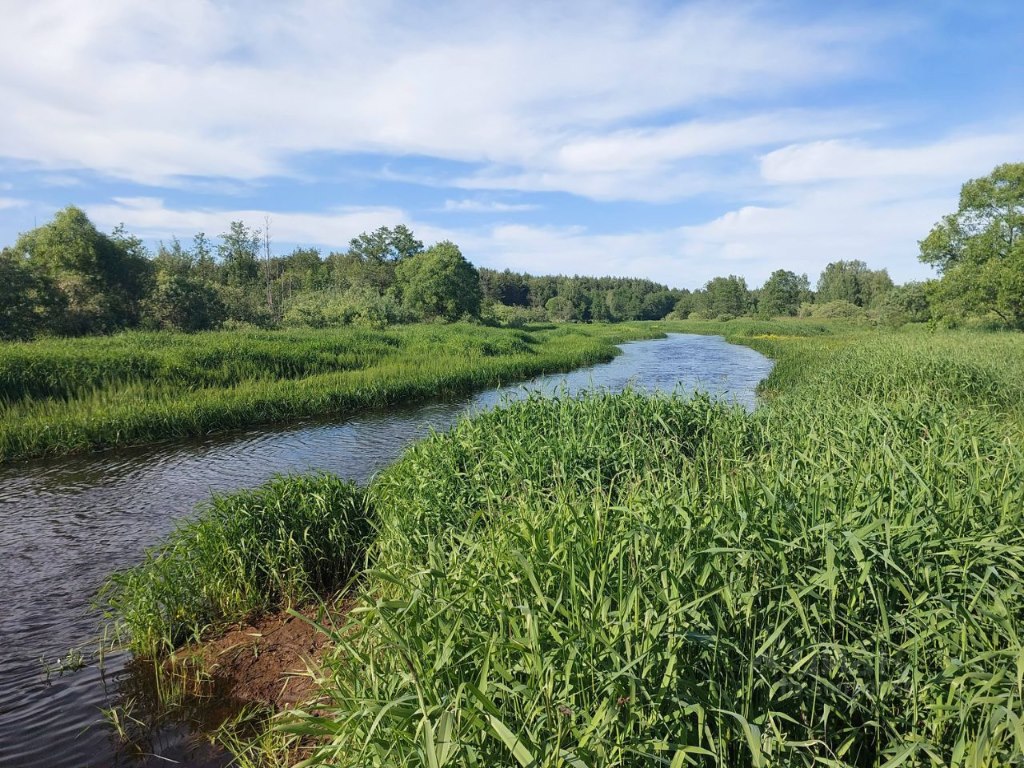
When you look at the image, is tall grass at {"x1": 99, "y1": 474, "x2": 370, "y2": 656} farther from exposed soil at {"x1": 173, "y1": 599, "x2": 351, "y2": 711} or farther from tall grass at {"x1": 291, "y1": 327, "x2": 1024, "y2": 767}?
tall grass at {"x1": 291, "y1": 327, "x2": 1024, "y2": 767}

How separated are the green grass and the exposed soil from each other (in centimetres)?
1009

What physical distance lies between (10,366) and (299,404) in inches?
283

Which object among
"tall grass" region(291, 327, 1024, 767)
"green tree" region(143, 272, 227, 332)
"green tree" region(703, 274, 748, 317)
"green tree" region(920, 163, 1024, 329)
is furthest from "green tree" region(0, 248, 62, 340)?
"green tree" region(703, 274, 748, 317)

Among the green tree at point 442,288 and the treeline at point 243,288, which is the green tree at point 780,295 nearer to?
the treeline at point 243,288

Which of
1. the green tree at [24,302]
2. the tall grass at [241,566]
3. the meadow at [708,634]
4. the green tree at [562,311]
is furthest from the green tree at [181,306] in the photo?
the green tree at [562,311]

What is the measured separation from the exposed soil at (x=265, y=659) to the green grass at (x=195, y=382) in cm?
1009

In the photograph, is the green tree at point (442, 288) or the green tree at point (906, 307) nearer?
the green tree at point (442, 288)

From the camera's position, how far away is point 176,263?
140ft

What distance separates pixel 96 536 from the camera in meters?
8.04

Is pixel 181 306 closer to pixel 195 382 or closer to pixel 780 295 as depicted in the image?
pixel 195 382

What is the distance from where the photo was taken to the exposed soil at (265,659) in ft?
14.9

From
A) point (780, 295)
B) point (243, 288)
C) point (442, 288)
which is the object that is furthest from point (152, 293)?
point (780, 295)

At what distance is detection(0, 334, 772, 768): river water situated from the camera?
429 centimetres

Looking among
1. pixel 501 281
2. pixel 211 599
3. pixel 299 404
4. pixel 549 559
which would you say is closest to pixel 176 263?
pixel 299 404
